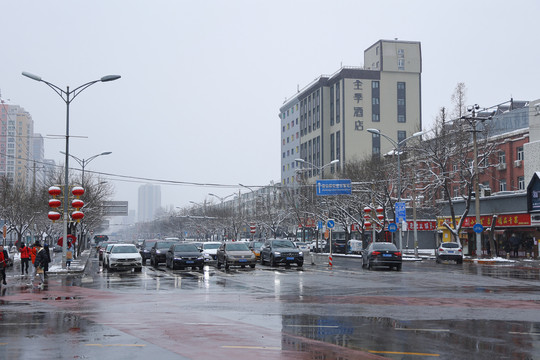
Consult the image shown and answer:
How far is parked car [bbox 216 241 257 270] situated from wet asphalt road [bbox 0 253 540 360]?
10.5 meters

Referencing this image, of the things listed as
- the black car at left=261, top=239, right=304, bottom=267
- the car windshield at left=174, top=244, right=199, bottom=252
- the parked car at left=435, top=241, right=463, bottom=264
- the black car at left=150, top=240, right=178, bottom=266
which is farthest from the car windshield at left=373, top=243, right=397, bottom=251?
the black car at left=150, top=240, right=178, bottom=266

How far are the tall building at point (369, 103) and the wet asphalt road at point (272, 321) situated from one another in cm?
8362

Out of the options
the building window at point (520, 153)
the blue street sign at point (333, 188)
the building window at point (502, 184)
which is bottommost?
the blue street sign at point (333, 188)

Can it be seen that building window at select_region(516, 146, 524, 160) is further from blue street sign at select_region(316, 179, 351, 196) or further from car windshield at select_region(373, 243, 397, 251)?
car windshield at select_region(373, 243, 397, 251)

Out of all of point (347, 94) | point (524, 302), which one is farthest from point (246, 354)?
point (347, 94)

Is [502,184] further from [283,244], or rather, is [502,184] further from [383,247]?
[283,244]

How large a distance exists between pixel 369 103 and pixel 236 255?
77.3 meters

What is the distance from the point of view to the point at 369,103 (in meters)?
108

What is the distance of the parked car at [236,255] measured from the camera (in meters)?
35.1

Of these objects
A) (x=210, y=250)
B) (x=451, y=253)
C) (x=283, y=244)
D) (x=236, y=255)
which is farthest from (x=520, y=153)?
(x=236, y=255)

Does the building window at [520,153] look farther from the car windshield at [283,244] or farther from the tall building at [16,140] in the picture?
the tall building at [16,140]

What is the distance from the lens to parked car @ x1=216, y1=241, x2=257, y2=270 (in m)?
35.1

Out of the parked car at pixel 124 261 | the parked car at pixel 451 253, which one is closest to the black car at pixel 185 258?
the parked car at pixel 124 261

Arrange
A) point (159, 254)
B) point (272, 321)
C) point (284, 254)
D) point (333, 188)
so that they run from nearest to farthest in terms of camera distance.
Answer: point (272, 321), point (284, 254), point (159, 254), point (333, 188)
